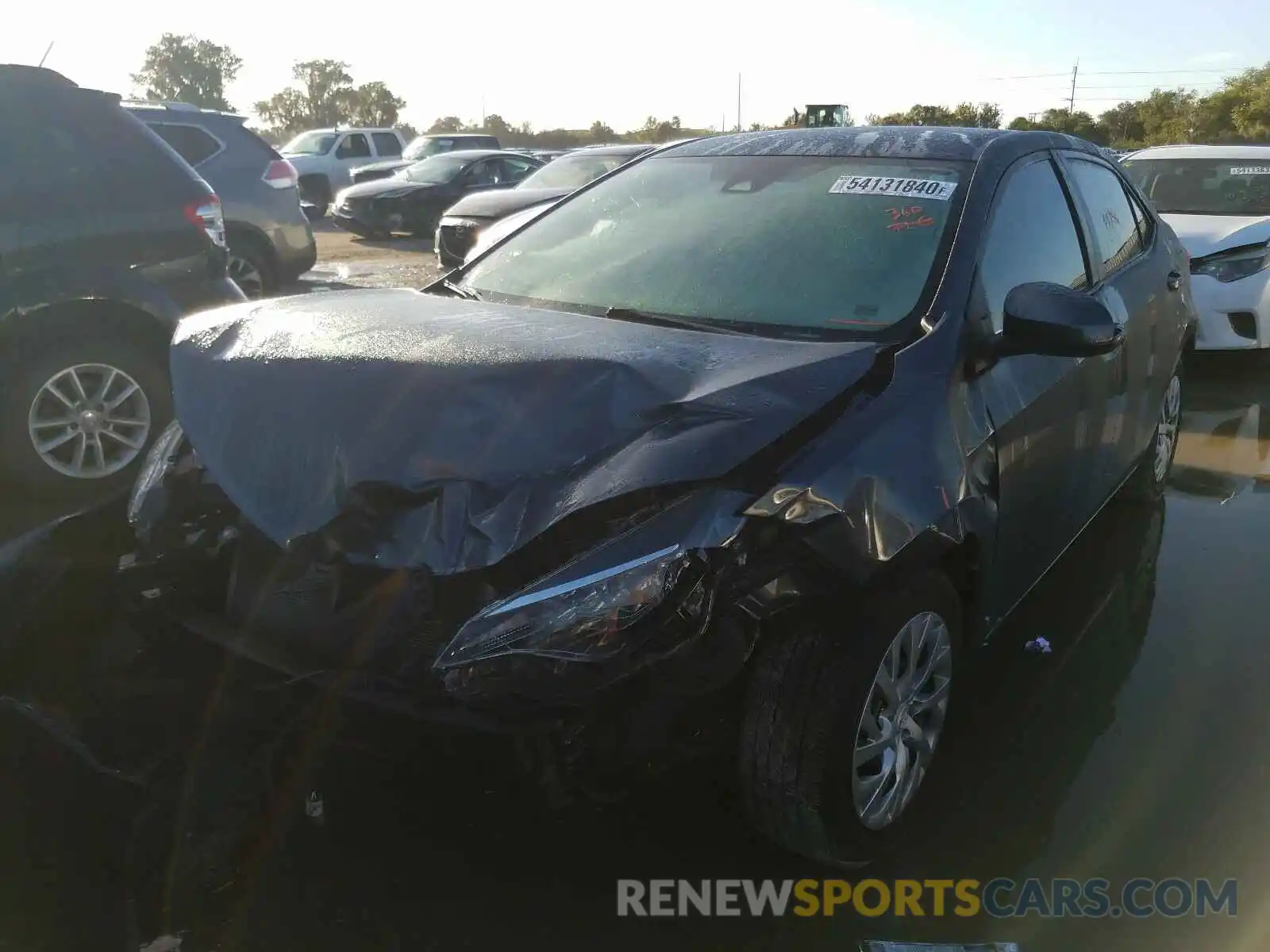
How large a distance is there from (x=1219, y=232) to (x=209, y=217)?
679 cm

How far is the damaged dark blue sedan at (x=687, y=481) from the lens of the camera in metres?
1.92

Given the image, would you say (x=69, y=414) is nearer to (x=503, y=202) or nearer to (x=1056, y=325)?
(x=1056, y=325)

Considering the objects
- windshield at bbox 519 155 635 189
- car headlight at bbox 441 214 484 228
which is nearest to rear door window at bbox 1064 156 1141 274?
car headlight at bbox 441 214 484 228

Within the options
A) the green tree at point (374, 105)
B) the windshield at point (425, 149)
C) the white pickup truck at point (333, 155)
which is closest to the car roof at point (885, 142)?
the white pickup truck at point (333, 155)

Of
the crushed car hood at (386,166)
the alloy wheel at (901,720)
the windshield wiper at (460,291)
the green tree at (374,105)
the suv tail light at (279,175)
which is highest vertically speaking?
the green tree at (374,105)

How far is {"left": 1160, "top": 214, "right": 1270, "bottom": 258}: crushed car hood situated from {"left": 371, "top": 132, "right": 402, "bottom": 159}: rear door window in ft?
55.2

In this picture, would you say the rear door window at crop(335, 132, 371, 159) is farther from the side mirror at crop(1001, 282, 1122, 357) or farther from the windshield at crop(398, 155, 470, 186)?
the side mirror at crop(1001, 282, 1122, 357)

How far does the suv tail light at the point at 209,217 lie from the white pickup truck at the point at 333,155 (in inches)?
612

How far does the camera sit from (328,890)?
2303 mm

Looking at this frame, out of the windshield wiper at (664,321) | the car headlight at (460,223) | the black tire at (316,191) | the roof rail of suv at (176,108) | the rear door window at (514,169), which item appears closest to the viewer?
the windshield wiper at (664,321)

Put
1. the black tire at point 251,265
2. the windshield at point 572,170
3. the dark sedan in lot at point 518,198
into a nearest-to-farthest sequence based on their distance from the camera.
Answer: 1. the black tire at point 251,265
2. the dark sedan in lot at point 518,198
3. the windshield at point 572,170

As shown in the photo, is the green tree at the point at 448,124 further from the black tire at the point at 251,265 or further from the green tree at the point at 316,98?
the black tire at the point at 251,265

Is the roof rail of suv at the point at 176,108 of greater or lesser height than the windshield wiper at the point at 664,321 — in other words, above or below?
above

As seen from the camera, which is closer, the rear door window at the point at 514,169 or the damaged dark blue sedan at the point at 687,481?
the damaged dark blue sedan at the point at 687,481
